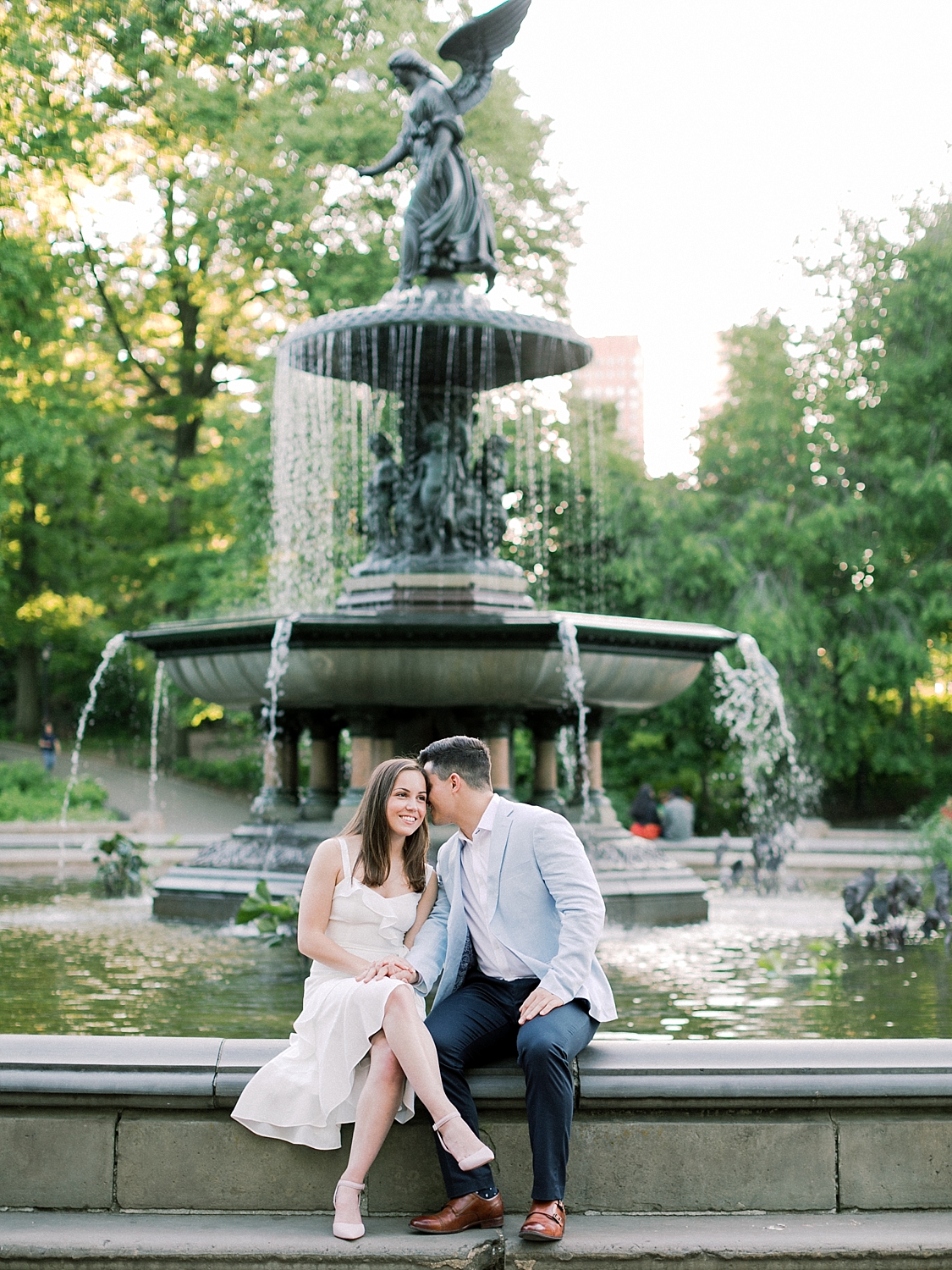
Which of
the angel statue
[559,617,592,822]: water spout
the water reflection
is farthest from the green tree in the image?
the water reflection

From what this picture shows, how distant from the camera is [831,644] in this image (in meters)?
25.2

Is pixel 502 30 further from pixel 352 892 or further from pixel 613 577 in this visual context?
pixel 613 577

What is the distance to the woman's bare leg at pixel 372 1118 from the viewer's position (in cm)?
365

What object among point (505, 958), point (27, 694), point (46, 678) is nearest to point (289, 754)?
point (505, 958)

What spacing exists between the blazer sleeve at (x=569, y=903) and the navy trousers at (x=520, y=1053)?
0.08 metres

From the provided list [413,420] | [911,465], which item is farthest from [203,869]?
[911,465]

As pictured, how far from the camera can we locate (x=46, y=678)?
37.7m

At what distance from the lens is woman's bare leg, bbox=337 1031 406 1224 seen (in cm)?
365

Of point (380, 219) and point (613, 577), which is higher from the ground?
point (380, 219)

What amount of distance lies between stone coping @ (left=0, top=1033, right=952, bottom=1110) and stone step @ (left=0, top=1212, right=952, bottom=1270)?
0.30m

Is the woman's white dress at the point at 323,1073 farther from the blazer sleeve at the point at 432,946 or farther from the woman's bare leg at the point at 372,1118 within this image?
the blazer sleeve at the point at 432,946

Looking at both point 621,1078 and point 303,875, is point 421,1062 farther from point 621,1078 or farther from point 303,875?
point 303,875

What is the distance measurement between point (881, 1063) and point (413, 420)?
864 cm

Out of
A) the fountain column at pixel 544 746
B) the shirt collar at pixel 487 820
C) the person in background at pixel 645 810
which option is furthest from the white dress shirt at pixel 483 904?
the person in background at pixel 645 810
